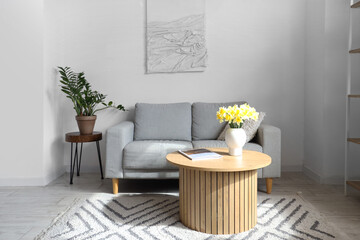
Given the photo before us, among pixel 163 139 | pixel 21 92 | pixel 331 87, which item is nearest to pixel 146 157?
pixel 163 139

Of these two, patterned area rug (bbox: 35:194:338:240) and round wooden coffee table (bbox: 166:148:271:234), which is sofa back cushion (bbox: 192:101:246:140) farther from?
round wooden coffee table (bbox: 166:148:271:234)

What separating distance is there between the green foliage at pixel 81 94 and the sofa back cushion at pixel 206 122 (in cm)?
88

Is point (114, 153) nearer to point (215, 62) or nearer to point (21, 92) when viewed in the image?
point (21, 92)

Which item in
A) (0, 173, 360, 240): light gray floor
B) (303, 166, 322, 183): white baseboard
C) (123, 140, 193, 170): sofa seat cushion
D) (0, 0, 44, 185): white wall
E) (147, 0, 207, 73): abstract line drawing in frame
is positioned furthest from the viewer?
(147, 0, 207, 73): abstract line drawing in frame

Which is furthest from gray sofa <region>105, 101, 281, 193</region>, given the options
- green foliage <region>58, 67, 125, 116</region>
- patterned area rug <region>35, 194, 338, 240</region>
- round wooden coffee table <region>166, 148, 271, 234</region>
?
round wooden coffee table <region>166, 148, 271, 234</region>

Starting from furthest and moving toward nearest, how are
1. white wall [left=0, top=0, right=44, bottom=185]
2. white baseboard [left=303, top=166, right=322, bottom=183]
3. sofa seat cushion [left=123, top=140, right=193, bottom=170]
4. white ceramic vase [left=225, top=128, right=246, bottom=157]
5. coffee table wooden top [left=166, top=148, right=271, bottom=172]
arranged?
white baseboard [left=303, top=166, right=322, bottom=183] < white wall [left=0, top=0, right=44, bottom=185] < sofa seat cushion [left=123, top=140, right=193, bottom=170] < white ceramic vase [left=225, top=128, right=246, bottom=157] < coffee table wooden top [left=166, top=148, right=271, bottom=172]

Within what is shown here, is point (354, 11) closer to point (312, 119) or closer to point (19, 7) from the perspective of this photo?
point (312, 119)

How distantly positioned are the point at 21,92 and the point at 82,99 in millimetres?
622

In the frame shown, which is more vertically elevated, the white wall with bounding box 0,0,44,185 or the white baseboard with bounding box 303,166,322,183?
the white wall with bounding box 0,0,44,185

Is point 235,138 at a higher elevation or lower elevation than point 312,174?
higher

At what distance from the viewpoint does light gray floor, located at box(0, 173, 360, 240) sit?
246cm

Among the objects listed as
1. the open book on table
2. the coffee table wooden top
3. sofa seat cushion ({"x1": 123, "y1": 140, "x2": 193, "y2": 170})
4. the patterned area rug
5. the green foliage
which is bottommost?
the patterned area rug

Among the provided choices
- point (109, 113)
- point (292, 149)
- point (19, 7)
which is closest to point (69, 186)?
point (109, 113)

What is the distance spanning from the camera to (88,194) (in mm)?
3242
